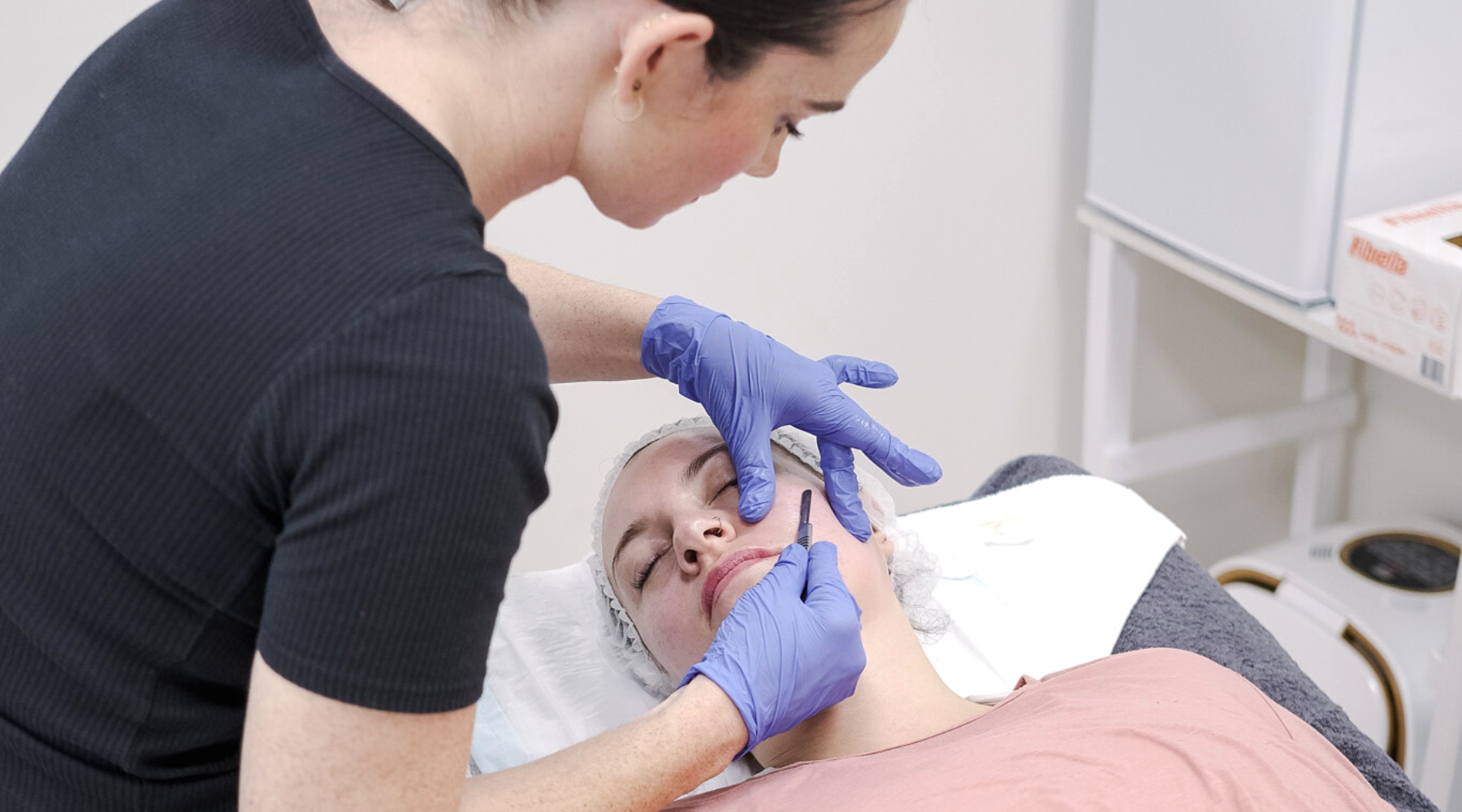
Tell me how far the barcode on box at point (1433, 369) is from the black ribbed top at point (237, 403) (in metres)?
1.26

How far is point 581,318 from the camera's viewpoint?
4.36 ft

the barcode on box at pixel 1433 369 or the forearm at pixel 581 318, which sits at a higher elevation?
the forearm at pixel 581 318

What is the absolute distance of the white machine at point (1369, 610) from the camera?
5.76 feet

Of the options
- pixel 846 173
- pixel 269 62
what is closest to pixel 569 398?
pixel 846 173

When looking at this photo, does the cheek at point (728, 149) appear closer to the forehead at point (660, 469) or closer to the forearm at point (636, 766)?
the forearm at point (636, 766)

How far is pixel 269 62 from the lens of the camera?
711mm

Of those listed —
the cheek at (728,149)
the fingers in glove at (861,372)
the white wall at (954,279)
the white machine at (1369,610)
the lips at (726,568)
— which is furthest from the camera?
the white wall at (954,279)

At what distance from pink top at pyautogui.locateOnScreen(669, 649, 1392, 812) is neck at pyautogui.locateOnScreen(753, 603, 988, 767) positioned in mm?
79

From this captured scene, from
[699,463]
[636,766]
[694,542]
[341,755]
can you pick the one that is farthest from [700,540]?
[341,755]

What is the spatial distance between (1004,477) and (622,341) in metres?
0.79

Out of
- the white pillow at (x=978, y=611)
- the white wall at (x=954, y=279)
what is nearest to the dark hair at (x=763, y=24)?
the white pillow at (x=978, y=611)

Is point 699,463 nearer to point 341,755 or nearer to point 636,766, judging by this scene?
point 636,766

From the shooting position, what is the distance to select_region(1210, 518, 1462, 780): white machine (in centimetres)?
176

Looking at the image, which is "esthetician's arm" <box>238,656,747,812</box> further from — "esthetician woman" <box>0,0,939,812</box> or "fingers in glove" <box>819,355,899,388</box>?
"fingers in glove" <box>819,355,899,388</box>
